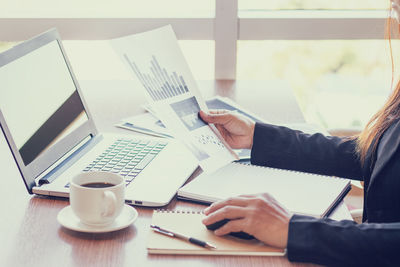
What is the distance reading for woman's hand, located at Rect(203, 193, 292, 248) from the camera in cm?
95

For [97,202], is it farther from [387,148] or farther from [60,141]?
[387,148]

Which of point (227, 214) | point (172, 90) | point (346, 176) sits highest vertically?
point (172, 90)

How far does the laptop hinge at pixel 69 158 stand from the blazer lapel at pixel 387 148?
2.02ft

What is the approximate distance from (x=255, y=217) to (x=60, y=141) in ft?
1.62

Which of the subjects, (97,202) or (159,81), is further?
(159,81)

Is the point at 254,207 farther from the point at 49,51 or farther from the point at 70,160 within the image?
the point at 49,51

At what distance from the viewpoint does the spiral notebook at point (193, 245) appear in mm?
935

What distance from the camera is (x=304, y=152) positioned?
1.36 m

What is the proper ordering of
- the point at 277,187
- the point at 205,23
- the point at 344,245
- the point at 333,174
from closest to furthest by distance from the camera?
the point at 344,245, the point at 277,187, the point at 333,174, the point at 205,23

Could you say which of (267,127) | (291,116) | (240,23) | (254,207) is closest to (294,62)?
(240,23)

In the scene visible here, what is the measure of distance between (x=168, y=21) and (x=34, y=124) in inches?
40.1
